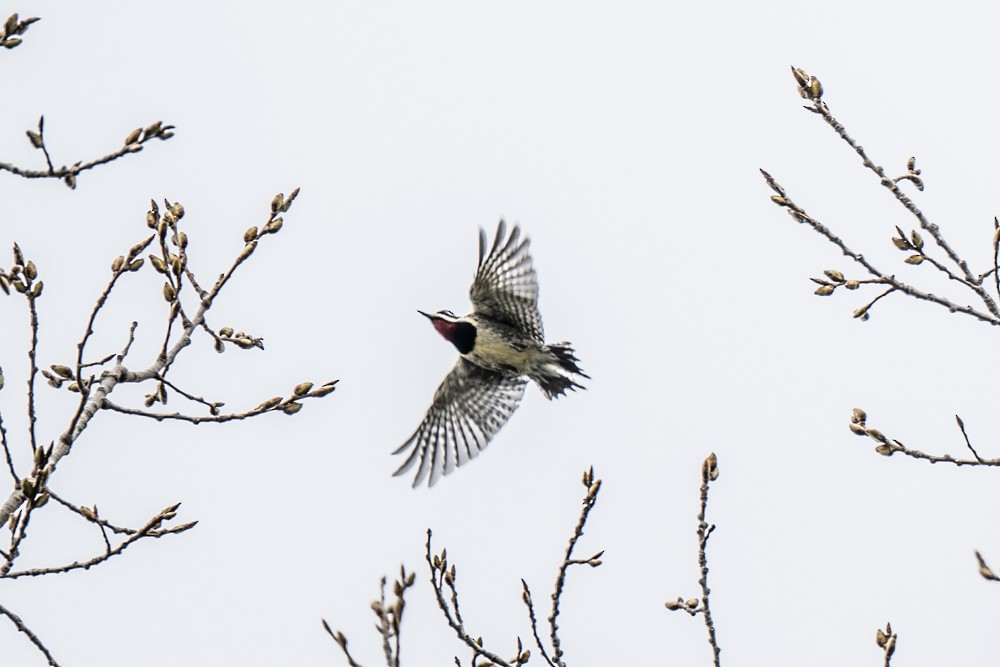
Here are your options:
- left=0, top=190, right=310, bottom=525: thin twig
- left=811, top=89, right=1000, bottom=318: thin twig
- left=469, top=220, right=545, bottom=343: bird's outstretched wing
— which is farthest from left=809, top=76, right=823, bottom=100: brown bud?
left=469, top=220, right=545, bottom=343: bird's outstretched wing

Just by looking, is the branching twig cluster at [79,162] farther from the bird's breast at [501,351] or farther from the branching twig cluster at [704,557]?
the bird's breast at [501,351]

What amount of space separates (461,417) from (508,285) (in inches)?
54.4

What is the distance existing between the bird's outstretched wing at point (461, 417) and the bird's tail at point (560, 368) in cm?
54

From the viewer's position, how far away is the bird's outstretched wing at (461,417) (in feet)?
34.5

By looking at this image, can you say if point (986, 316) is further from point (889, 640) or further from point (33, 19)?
point (33, 19)

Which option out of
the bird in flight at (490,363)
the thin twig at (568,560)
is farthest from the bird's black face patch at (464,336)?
the thin twig at (568,560)

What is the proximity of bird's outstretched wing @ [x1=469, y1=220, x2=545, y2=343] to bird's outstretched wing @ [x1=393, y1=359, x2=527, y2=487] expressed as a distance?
0.63m

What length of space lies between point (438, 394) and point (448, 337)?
31.5 inches

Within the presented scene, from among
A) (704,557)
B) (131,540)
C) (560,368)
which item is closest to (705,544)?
(704,557)

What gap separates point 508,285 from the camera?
9883mm

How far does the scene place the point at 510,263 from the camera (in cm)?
986

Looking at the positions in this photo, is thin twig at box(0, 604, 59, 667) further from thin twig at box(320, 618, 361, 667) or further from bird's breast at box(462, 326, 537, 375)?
bird's breast at box(462, 326, 537, 375)

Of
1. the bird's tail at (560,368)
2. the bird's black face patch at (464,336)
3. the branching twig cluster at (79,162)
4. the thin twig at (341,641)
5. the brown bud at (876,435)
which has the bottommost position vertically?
the thin twig at (341,641)

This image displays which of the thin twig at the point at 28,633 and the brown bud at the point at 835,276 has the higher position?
the brown bud at the point at 835,276
